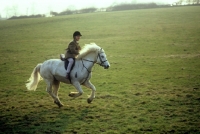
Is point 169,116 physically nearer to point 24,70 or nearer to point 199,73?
point 199,73

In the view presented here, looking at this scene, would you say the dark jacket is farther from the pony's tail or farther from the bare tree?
the bare tree

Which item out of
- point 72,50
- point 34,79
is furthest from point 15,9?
point 72,50

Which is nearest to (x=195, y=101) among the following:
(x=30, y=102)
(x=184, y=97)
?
(x=184, y=97)

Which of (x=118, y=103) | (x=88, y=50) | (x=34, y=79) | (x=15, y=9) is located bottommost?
(x=118, y=103)

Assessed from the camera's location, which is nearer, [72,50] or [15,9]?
[72,50]

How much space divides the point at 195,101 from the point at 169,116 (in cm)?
212

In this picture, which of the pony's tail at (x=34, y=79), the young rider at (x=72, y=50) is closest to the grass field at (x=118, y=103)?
the pony's tail at (x=34, y=79)

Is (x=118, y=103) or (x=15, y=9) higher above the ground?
(x=15, y=9)

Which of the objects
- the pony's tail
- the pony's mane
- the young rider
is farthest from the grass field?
the pony's mane

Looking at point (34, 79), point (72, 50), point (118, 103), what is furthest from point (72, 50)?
point (118, 103)

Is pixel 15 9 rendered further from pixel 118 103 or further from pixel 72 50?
pixel 118 103

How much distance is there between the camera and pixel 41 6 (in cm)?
18938

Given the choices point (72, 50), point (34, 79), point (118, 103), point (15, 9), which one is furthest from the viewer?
point (15, 9)

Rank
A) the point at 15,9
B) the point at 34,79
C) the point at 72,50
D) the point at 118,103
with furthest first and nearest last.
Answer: the point at 15,9 < the point at 34,79 < the point at 118,103 < the point at 72,50
